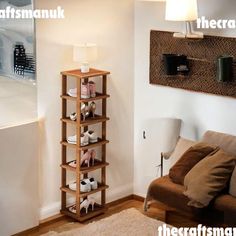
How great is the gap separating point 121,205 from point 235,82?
1.71 m

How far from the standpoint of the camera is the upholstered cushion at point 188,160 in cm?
498

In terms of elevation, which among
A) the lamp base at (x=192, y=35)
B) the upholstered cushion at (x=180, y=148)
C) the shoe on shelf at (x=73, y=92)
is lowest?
the upholstered cushion at (x=180, y=148)

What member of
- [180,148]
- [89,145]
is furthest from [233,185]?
[89,145]

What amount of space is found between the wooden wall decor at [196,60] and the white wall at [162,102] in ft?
0.23

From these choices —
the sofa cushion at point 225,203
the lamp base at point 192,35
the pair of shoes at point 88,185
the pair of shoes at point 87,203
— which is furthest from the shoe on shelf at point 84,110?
the sofa cushion at point 225,203

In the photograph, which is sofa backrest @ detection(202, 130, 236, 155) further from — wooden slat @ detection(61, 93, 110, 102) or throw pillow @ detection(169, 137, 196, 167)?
wooden slat @ detection(61, 93, 110, 102)

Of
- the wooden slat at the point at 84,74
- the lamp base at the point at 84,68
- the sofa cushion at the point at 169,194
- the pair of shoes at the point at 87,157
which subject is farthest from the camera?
the pair of shoes at the point at 87,157

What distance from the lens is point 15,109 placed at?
502 cm

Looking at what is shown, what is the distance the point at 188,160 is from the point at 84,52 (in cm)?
128

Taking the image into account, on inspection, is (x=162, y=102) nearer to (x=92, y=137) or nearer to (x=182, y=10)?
(x=92, y=137)

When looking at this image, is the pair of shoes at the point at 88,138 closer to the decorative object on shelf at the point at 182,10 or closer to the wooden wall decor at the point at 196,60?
the wooden wall decor at the point at 196,60

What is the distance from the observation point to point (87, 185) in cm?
536

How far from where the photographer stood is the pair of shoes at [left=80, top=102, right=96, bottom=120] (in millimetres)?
5195

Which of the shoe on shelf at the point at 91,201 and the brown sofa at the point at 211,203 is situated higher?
the brown sofa at the point at 211,203
